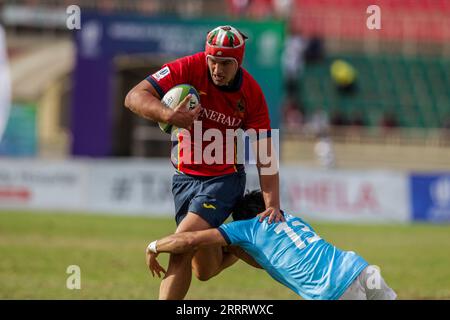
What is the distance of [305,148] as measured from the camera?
2928 centimetres

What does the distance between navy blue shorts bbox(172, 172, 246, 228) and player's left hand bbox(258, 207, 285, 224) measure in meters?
0.59

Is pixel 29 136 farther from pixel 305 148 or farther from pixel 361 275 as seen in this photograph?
pixel 361 275

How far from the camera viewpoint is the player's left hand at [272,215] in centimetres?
655

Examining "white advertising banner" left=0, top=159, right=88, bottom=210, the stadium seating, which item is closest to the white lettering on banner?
"white advertising banner" left=0, top=159, right=88, bottom=210

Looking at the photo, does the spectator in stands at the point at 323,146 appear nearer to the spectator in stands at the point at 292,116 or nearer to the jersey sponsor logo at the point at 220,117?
the spectator in stands at the point at 292,116

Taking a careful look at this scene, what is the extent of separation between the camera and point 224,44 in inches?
267

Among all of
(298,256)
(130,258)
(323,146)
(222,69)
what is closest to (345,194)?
(323,146)

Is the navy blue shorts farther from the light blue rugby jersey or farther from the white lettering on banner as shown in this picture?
the white lettering on banner

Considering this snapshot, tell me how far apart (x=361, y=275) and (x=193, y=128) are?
212 cm

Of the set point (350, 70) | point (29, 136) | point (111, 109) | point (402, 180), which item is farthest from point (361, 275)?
point (350, 70)

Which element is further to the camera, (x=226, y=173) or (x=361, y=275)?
(x=226, y=173)

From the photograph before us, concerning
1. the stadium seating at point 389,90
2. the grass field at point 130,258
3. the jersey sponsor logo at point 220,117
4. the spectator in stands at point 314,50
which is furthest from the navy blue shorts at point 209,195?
the spectator in stands at point 314,50

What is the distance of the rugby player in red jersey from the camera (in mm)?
6816

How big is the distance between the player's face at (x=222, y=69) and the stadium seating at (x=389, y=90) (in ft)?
87.6
